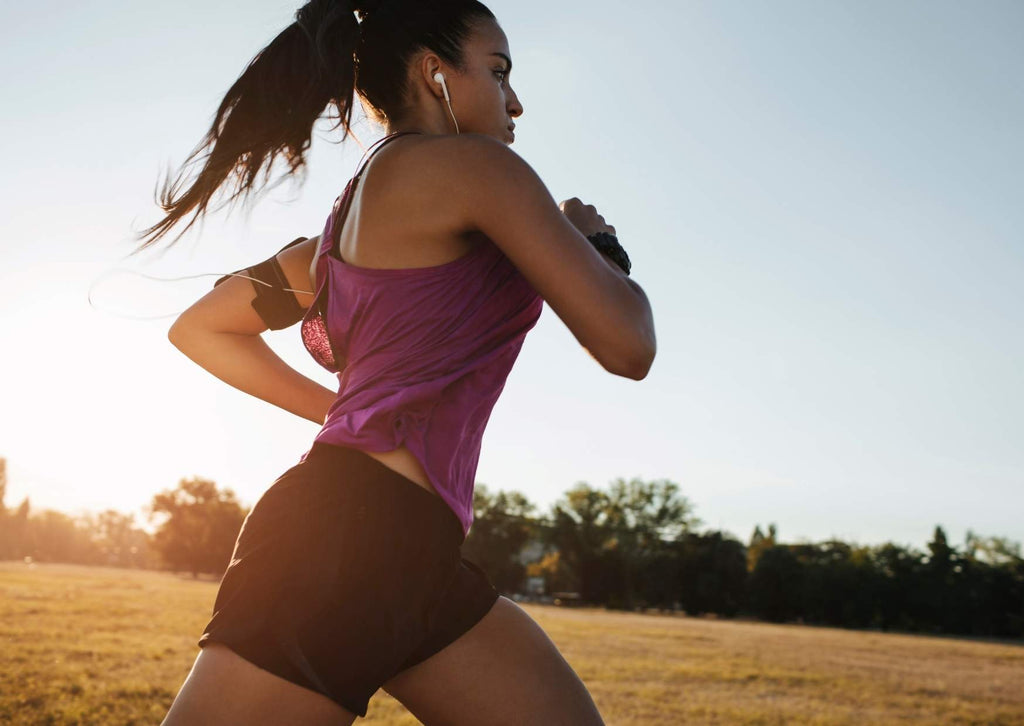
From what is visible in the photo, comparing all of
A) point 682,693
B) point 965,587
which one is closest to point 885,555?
point 965,587

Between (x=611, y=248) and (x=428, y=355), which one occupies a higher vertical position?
(x=611, y=248)

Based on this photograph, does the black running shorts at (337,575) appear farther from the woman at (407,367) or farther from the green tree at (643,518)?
the green tree at (643,518)

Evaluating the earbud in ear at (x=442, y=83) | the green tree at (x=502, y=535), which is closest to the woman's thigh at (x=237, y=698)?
the earbud in ear at (x=442, y=83)

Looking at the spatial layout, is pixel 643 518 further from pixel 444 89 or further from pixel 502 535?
pixel 444 89

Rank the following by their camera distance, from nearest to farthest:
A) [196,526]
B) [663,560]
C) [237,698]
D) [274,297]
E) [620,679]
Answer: [237,698], [274,297], [620,679], [663,560], [196,526]

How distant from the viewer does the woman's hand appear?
163 cm

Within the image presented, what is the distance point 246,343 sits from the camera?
6.80 feet

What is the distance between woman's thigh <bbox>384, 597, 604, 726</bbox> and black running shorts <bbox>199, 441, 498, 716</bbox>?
15 cm

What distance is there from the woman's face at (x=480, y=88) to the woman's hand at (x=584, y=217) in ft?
0.63

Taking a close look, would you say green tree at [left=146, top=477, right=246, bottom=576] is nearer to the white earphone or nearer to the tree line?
the tree line

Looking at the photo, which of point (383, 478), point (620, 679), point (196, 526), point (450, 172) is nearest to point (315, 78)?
point (450, 172)

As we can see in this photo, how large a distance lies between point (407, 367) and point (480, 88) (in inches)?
21.8

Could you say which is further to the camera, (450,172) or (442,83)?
→ (442,83)

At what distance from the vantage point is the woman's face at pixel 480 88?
1656 millimetres
